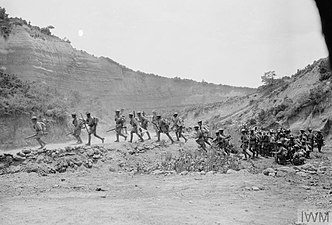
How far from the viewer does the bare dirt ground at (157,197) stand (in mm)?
7754

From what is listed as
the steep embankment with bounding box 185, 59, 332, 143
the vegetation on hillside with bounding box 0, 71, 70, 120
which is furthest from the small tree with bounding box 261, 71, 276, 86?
the vegetation on hillside with bounding box 0, 71, 70, 120

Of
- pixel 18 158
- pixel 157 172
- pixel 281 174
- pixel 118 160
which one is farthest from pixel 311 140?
pixel 18 158

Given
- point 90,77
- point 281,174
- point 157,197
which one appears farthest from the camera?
point 90,77

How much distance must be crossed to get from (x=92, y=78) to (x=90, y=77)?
0.34m

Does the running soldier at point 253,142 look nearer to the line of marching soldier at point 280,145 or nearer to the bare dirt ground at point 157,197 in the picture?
the line of marching soldier at point 280,145

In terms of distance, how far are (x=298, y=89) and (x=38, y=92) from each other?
23850 millimetres

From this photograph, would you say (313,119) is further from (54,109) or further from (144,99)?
(144,99)

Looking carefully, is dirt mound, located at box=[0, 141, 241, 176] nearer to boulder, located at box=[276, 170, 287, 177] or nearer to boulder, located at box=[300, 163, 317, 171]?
boulder, located at box=[276, 170, 287, 177]

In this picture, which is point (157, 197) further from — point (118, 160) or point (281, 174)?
point (118, 160)

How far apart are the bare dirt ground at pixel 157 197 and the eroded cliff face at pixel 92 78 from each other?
93.3ft

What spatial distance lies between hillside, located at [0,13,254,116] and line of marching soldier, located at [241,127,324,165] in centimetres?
2570

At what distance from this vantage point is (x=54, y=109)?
91.9ft

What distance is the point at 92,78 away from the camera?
5409 cm

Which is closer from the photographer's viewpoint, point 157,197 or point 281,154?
point 157,197
